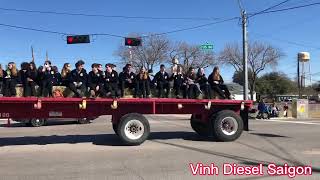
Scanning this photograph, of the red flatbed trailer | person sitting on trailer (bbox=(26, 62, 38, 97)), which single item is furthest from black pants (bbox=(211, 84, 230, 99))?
person sitting on trailer (bbox=(26, 62, 38, 97))

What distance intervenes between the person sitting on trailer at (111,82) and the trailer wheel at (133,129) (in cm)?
87

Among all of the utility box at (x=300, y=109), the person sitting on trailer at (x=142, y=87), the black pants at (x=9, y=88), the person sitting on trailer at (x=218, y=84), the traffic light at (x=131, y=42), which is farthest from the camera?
the utility box at (x=300, y=109)

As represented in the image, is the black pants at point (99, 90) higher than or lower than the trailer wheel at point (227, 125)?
higher

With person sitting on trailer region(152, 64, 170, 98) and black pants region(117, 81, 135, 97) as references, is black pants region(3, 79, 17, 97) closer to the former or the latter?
black pants region(117, 81, 135, 97)

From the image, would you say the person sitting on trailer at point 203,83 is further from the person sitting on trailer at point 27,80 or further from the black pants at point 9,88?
the black pants at point 9,88

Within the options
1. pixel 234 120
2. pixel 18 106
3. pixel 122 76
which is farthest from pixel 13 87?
pixel 234 120

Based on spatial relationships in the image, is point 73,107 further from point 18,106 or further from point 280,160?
point 280,160

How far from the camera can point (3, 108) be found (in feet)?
47.0

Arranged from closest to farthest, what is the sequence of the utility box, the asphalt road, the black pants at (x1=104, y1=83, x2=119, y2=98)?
the asphalt road, the black pants at (x1=104, y1=83, x2=119, y2=98), the utility box

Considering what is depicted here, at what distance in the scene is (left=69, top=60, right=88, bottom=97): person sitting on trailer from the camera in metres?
15.1

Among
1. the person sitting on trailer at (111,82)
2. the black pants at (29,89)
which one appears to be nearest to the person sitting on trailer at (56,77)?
the black pants at (29,89)

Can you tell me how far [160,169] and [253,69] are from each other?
249 ft

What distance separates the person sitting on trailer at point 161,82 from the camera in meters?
16.5

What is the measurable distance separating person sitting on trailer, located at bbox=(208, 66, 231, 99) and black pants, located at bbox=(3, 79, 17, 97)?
20.7 feet
